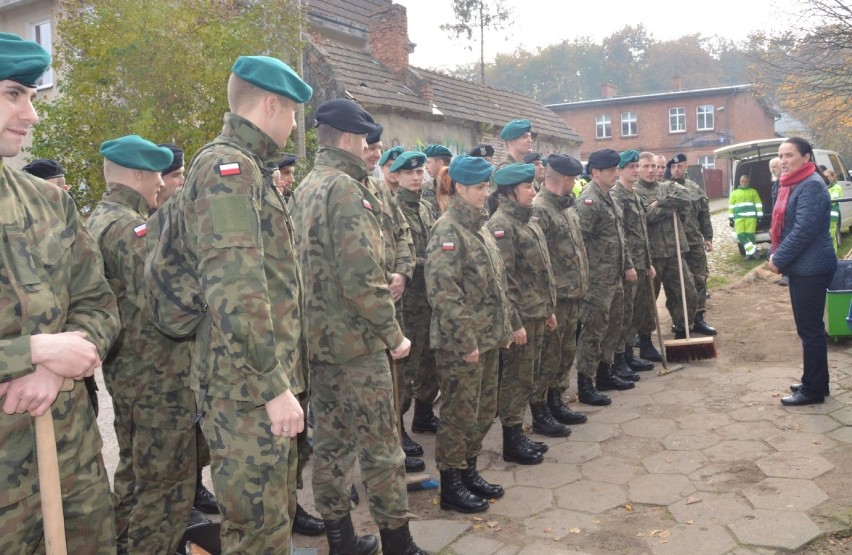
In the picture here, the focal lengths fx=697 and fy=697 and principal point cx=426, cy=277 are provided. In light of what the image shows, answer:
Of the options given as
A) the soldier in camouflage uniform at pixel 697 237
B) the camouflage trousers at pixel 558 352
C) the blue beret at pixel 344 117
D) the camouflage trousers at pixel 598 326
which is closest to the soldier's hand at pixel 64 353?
the blue beret at pixel 344 117

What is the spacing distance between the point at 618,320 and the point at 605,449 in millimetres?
1932

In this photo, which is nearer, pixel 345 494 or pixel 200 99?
pixel 345 494

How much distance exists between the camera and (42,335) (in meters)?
1.97

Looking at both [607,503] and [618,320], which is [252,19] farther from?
[607,503]

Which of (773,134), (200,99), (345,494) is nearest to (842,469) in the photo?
(345,494)

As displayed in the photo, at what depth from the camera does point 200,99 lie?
403 inches

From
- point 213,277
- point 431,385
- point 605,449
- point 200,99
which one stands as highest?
point 200,99

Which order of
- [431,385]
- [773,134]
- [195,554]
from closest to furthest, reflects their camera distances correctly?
[195,554], [431,385], [773,134]

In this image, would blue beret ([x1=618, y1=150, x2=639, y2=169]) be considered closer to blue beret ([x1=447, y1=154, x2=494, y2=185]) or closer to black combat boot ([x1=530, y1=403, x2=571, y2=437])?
black combat boot ([x1=530, y1=403, x2=571, y2=437])

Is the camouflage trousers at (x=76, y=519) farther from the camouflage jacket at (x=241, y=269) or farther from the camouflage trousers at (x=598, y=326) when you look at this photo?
the camouflage trousers at (x=598, y=326)

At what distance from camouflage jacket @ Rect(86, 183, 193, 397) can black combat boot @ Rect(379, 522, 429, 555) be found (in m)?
1.21

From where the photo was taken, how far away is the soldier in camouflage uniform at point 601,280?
6340 millimetres

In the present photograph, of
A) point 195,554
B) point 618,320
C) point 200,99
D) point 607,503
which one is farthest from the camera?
point 200,99

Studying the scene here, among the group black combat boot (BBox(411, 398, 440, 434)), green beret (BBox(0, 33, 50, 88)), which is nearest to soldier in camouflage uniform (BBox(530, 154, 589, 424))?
black combat boot (BBox(411, 398, 440, 434))
